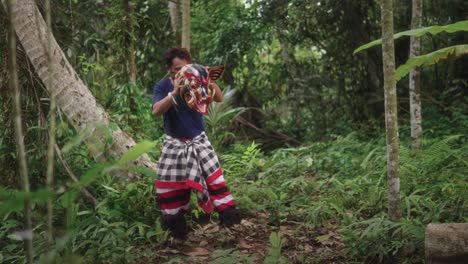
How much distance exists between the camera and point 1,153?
4.56m

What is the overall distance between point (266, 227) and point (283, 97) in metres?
5.92

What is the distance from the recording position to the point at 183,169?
418 cm

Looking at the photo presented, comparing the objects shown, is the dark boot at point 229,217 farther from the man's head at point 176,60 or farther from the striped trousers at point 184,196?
the man's head at point 176,60

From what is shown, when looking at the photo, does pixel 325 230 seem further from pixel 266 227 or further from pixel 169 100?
pixel 169 100

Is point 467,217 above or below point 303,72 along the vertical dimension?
below

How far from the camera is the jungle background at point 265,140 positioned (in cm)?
377

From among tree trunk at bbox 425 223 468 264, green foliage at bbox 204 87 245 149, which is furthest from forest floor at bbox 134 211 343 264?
green foliage at bbox 204 87 245 149

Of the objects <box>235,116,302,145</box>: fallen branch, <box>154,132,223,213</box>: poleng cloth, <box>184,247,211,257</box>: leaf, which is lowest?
<box>184,247,211,257</box>: leaf

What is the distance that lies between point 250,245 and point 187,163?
867mm

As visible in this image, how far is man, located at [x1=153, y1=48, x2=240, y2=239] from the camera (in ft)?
13.6

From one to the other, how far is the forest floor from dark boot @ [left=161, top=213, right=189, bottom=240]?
0.08 meters

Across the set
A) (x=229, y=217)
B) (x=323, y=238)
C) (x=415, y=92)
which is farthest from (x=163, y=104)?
(x=415, y=92)

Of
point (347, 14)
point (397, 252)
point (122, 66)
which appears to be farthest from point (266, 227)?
point (347, 14)

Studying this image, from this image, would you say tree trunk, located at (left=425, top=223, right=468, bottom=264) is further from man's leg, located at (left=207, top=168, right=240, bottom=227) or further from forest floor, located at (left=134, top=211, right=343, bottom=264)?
man's leg, located at (left=207, top=168, right=240, bottom=227)
